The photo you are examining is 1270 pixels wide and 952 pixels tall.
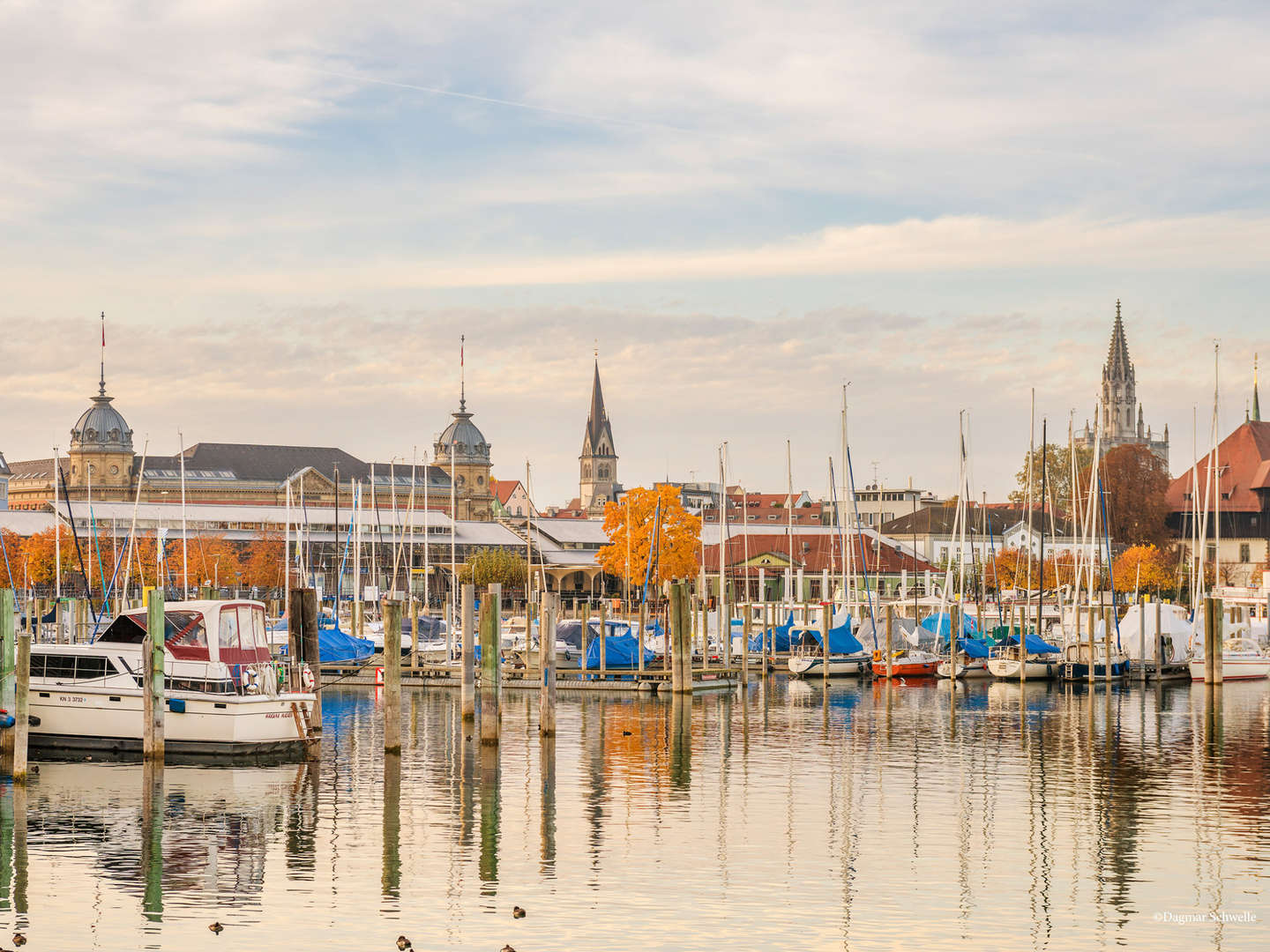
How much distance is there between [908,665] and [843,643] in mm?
2774

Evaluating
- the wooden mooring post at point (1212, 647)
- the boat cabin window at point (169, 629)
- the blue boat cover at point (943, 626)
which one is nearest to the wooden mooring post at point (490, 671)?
the boat cabin window at point (169, 629)

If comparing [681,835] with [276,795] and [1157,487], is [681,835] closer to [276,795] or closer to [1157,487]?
[276,795]

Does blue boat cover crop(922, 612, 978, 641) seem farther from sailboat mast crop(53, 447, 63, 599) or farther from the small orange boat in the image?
sailboat mast crop(53, 447, 63, 599)

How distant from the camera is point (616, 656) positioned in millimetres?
62750

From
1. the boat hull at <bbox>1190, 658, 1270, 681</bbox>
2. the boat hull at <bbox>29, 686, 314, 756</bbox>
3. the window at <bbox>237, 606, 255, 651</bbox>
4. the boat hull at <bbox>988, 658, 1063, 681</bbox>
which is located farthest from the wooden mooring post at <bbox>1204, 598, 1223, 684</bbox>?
the window at <bbox>237, 606, 255, 651</bbox>

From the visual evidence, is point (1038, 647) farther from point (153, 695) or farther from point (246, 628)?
point (153, 695)

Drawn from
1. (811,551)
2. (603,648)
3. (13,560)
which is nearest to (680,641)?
(603,648)

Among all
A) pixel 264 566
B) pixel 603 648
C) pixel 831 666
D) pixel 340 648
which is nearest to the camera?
pixel 603 648

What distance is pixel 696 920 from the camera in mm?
23266

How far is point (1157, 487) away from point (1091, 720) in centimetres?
8749

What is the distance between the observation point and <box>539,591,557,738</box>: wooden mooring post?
41.0m

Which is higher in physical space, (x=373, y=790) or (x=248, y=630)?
(x=248, y=630)

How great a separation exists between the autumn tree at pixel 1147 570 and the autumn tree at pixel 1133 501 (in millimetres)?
2093

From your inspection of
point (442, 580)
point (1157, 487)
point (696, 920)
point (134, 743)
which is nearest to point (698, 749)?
point (134, 743)
